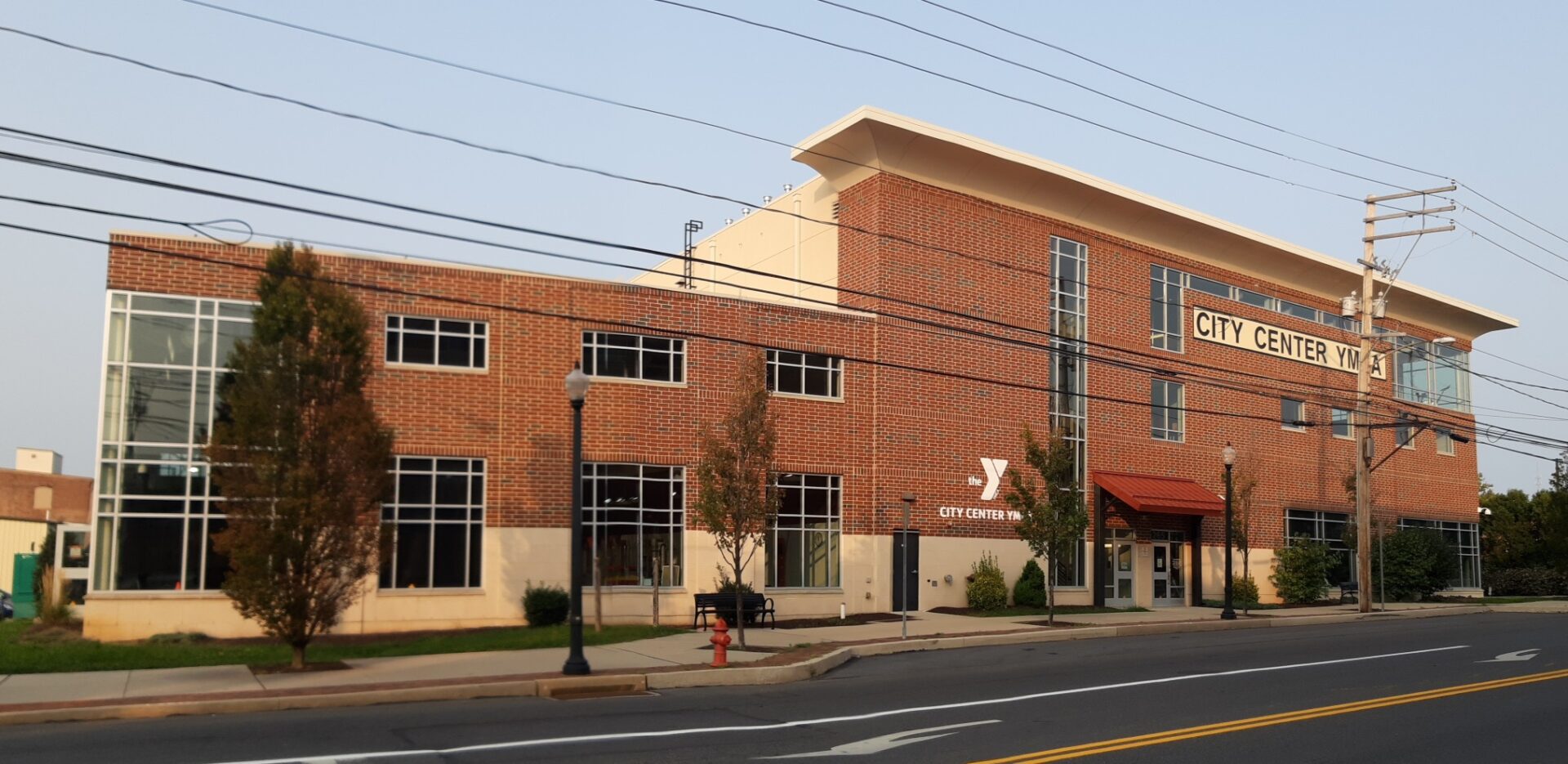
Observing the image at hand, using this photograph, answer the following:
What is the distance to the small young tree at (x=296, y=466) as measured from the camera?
61.8ft

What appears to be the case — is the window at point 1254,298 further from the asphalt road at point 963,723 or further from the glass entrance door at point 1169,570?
the asphalt road at point 963,723

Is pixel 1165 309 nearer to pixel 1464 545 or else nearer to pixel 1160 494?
pixel 1160 494

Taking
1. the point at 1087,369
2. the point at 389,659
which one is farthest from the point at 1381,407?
the point at 389,659

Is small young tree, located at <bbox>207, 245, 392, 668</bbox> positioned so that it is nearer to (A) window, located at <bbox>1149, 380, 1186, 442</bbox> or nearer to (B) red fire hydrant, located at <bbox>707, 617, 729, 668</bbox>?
(B) red fire hydrant, located at <bbox>707, 617, 729, 668</bbox>

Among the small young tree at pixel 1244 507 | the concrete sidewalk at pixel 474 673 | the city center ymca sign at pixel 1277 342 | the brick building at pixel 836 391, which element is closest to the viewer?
the concrete sidewalk at pixel 474 673

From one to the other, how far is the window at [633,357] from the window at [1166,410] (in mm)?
16780

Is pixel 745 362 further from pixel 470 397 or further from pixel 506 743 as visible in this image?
pixel 506 743

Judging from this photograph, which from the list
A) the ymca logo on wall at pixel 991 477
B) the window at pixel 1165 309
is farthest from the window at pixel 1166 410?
the ymca logo on wall at pixel 991 477

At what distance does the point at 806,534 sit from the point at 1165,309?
16095mm

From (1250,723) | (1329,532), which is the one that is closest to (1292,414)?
(1329,532)

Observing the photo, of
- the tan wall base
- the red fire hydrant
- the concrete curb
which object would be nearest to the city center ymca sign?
the tan wall base

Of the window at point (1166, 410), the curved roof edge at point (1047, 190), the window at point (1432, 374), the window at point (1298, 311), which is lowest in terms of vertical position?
the window at point (1166, 410)

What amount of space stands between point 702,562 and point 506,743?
16441 mm

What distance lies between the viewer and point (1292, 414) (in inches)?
1804
